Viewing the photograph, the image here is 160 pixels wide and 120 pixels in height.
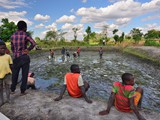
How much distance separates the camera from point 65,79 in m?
5.95

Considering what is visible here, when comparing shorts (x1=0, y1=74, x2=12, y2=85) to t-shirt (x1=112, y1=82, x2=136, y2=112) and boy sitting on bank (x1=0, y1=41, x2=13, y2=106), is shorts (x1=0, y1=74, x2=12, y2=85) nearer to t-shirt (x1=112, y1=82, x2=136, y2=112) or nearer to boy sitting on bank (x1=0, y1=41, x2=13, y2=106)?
boy sitting on bank (x1=0, y1=41, x2=13, y2=106)

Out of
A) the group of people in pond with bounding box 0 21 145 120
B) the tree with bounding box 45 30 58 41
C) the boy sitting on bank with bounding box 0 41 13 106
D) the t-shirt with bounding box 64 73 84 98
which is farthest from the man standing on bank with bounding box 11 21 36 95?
the tree with bounding box 45 30 58 41

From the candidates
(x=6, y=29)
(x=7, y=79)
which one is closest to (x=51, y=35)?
(x=6, y=29)

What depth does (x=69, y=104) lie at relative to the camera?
18.2 ft

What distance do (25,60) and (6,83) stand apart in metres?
0.82

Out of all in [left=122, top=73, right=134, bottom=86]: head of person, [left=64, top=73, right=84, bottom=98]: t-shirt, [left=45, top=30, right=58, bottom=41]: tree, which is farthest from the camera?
[left=45, top=30, right=58, bottom=41]: tree

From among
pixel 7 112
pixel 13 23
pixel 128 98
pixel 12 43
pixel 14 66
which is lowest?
pixel 7 112

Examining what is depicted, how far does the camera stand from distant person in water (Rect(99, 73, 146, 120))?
4.65 meters

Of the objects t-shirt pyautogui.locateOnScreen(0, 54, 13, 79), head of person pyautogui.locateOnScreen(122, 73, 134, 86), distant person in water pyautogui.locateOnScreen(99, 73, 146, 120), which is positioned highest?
t-shirt pyautogui.locateOnScreen(0, 54, 13, 79)

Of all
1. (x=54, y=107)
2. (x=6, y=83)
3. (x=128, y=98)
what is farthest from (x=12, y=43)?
(x=128, y=98)

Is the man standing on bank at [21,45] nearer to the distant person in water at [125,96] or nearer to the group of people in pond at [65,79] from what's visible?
the group of people in pond at [65,79]

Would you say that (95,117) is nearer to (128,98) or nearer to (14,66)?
(128,98)

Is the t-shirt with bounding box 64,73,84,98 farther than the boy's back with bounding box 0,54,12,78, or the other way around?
the t-shirt with bounding box 64,73,84,98

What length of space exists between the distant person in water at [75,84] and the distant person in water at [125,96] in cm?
86
